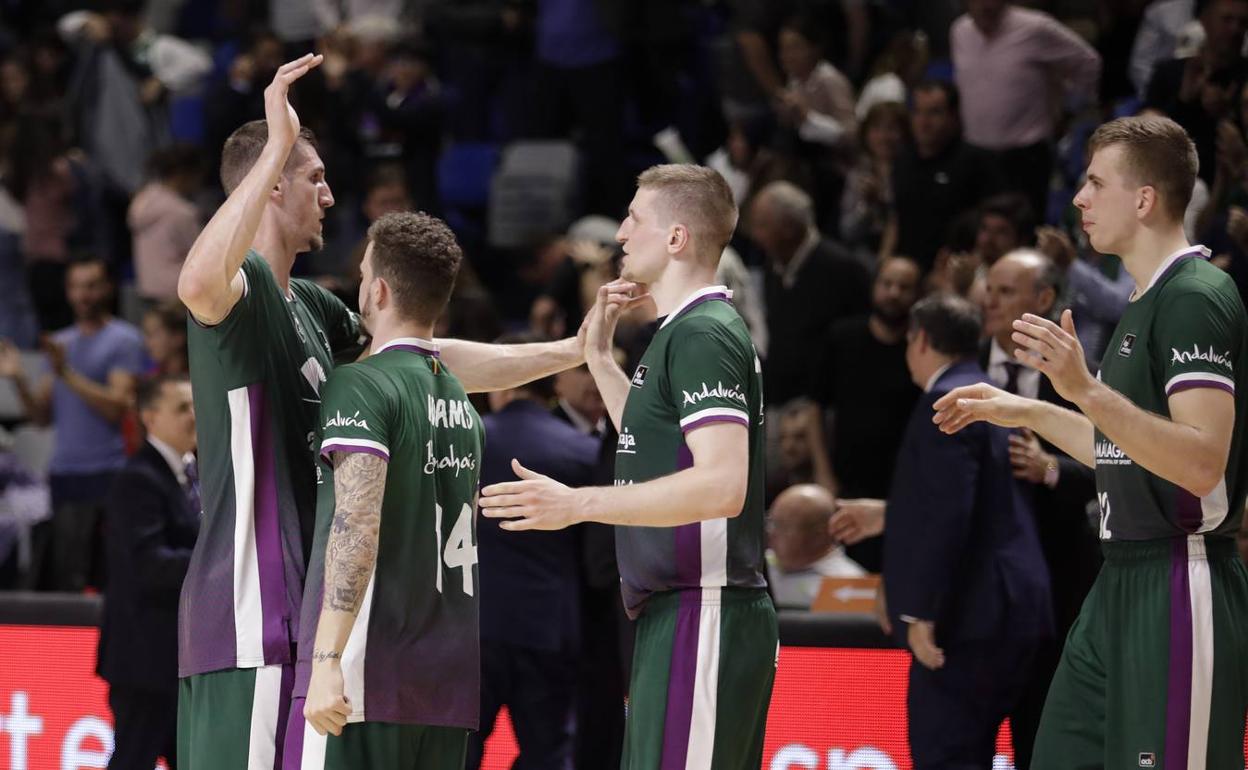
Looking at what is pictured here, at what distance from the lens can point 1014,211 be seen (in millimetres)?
10000

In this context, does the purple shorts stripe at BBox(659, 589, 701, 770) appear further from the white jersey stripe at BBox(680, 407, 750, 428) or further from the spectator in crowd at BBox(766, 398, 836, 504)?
the spectator in crowd at BBox(766, 398, 836, 504)

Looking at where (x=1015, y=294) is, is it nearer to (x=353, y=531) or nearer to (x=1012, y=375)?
(x=1012, y=375)

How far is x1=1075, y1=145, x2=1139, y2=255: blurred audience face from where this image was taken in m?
5.35

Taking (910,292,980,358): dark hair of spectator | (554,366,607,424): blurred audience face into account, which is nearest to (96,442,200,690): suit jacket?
(554,366,607,424): blurred audience face

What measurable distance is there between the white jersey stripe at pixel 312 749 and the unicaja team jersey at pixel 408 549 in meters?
0.10

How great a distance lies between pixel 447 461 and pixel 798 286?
5878 mm

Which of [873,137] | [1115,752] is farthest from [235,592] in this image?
[873,137]

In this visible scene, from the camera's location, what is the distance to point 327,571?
474 cm

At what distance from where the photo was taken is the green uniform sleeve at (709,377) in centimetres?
478

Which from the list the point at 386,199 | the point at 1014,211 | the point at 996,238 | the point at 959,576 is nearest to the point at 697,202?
the point at 959,576

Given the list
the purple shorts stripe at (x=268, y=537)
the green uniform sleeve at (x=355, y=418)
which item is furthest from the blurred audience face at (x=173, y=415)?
the green uniform sleeve at (x=355, y=418)

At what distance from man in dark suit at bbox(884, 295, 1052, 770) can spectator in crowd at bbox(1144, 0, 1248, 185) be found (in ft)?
11.1

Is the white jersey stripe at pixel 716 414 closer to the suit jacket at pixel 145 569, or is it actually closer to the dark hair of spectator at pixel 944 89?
the suit jacket at pixel 145 569

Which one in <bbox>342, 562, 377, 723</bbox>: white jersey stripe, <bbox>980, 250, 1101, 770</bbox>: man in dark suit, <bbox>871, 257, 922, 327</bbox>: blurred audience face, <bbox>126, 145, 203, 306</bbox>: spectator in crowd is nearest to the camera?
<bbox>342, 562, 377, 723</bbox>: white jersey stripe
